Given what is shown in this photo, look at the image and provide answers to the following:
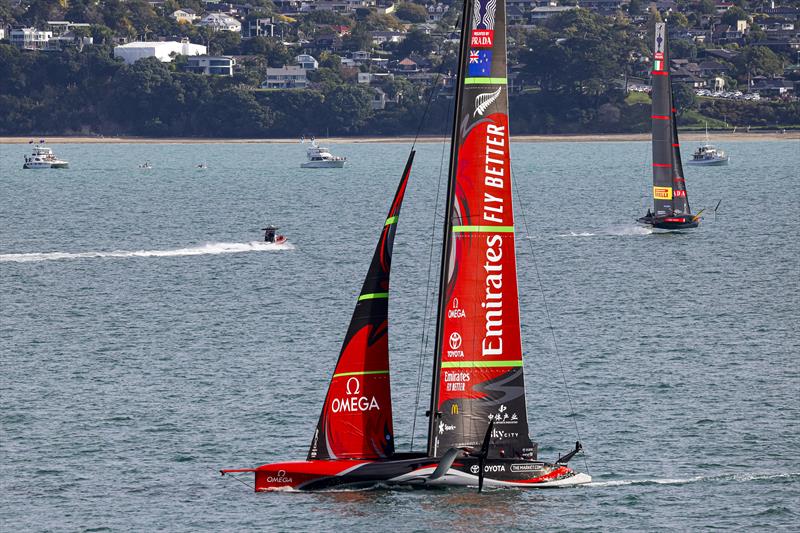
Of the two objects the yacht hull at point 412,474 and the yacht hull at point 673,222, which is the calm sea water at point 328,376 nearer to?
the yacht hull at point 412,474

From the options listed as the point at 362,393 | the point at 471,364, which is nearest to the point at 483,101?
the point at 471,364

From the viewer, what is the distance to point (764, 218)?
14825cm

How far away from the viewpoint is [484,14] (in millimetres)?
39656

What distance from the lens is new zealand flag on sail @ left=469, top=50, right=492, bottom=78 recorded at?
40.0 meters

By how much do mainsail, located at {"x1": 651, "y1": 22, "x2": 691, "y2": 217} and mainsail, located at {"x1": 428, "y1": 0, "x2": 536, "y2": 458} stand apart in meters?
75.1

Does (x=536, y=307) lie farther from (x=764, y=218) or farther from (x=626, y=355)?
(x=764, y=218)

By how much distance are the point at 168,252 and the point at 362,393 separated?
247 feet

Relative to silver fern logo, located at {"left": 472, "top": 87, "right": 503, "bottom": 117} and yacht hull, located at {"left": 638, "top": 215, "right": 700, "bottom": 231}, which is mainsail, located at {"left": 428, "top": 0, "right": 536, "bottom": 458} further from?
yacht hull, located at {"left": 638, "top": 215, "right": 700, "bottom": 231}

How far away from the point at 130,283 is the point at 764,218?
73036 millimetres

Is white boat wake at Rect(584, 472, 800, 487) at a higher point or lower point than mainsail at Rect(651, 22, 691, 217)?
lower

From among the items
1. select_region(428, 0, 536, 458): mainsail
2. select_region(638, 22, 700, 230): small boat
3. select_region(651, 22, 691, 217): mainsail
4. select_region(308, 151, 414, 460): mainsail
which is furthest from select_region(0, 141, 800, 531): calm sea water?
select_region(651, 22, 691, 217): mainsail

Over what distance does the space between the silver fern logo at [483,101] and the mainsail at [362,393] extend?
12.4 feet

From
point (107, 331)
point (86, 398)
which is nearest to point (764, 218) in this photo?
point (107, 331)

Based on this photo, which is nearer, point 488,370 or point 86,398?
point 488,370
